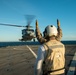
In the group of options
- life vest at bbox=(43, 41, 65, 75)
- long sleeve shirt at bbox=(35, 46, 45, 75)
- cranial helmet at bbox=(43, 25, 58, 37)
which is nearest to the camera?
long sleeve shirt at bbox=(35, 46, 45, 75)

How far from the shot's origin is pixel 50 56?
193 inches

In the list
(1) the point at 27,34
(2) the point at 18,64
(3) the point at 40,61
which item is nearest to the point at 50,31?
(3) the point at 40,61

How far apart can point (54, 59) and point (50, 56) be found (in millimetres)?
135

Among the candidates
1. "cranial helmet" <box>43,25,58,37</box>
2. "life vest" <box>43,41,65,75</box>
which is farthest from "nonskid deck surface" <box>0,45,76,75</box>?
"cranial helmet" <box>43,25,58,37</box>

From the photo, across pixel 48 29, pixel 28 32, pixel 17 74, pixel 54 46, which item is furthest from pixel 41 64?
pixel 28 32

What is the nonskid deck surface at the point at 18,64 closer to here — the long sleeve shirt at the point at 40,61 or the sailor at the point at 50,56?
the sailor at the point at 50,56

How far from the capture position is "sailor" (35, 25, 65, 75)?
4.77 meters

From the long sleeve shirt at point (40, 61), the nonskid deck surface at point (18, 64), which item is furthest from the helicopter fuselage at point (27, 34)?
the long sleeve shirt at point (40, 61)

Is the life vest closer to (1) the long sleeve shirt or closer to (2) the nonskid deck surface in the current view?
(1) the long sleeve shirt

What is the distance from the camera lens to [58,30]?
546 centimetres

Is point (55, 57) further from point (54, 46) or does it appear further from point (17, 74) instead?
point (17, 74)

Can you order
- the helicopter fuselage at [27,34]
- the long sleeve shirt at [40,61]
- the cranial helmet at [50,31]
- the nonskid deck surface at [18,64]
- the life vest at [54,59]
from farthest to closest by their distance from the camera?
the helicopter fuselage at [27,34] → the nonskid deck surface at [18,64] → the cranial helmet at [50,31] → the life vest at [54,59] → the long sleeve shirt at [40,61]

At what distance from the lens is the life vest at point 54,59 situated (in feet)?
16.0

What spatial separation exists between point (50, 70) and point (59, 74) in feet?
0.87
